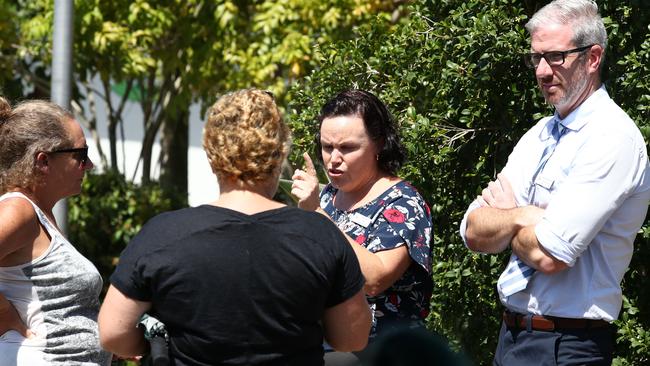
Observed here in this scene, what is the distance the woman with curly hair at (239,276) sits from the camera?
2.85 meters

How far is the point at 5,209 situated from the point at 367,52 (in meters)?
2.87

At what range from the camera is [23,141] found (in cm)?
363

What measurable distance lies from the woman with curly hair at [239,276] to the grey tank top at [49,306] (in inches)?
25.1

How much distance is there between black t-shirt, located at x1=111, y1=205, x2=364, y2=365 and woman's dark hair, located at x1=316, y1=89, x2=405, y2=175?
112cm

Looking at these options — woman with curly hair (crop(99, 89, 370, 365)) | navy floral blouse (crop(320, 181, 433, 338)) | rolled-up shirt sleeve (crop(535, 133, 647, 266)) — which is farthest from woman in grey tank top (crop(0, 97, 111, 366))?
rolled-up shirt sleeve (crop(535, 133, 647, 266))

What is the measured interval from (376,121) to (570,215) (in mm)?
940

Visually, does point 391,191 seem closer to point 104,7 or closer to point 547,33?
point 547,33

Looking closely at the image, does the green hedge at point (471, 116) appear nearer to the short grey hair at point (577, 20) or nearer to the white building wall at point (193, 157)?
the short grey hair at point (577, 20)

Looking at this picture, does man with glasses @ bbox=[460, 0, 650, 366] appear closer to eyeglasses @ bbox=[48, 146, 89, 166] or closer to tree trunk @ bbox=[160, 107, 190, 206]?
eyeglasses @ bbox=[48, 146, 89, 166]

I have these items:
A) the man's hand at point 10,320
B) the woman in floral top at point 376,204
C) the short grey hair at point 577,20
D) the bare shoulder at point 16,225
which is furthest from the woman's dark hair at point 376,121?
the man's hand at point 10,320

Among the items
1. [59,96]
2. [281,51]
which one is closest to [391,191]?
[59,96]

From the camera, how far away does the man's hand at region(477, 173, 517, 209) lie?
12.2 feet

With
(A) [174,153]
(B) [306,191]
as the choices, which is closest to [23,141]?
(B) [306,191]

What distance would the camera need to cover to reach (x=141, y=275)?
113 inches
